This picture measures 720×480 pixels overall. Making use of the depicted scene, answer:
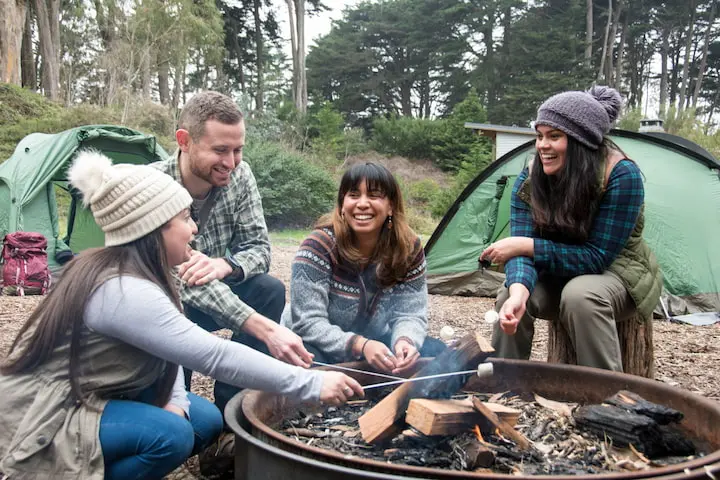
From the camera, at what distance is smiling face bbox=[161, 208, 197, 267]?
1.87 m

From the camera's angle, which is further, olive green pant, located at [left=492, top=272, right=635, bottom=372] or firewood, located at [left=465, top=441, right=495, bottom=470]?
olive green pant, located at [left=492, top=272, right=635, bottom=372]

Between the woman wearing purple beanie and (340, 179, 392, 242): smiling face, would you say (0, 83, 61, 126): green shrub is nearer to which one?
(340, 179, 392, 242): smiling face

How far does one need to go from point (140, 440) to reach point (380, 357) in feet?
3.01

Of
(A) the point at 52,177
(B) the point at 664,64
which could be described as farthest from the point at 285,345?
(B) the point at 664,64

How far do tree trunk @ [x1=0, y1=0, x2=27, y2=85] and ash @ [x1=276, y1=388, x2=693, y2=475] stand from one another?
1560cm

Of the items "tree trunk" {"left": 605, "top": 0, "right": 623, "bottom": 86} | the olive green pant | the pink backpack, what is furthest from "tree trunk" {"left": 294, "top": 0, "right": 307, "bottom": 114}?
the olive green pant

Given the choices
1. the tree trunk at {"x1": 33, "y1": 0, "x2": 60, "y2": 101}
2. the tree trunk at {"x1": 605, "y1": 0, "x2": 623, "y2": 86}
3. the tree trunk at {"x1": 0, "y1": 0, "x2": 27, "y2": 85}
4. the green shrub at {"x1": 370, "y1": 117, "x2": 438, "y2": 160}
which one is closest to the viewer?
the tree trunk at {"x1": 0, "y1": 0, "x2": 27, "y2": 85}

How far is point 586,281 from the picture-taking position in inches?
102

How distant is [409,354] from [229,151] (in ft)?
3.95

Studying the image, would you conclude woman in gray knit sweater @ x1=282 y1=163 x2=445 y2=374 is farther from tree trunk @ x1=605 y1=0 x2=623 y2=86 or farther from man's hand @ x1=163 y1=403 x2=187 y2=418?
tree trunk @ x1=605 y1=0 x2=623 y2=86

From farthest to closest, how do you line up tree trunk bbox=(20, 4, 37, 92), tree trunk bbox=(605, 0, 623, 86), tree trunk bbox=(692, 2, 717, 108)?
tree trunk bbox=(692, 2, 717, 108) < tree trunk bbox=(605, 0, 623, 86) < tree trunk bbox=(20, 4, 37, 92)

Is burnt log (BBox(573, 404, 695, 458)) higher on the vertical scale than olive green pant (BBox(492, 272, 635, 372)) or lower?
lower

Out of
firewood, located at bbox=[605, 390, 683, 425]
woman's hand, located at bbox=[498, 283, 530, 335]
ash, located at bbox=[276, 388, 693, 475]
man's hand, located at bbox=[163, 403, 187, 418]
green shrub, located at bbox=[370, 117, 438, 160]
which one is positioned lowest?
ash, located at bbox=[276, 388, 693, 475]

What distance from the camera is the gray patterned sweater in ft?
8.31
